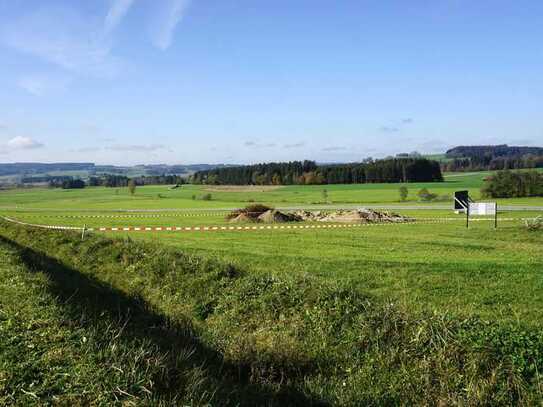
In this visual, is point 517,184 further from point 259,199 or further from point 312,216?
point 259,199

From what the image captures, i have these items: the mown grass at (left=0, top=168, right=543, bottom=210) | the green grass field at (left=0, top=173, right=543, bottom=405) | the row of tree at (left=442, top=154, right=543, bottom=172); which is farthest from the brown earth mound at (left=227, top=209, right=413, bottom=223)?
the row of tree at (left=442, top=154, right=543, bottom=172)

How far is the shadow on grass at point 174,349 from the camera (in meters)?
4.77

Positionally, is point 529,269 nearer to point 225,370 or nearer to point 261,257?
point 261,257

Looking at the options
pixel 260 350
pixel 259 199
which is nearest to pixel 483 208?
pixel 260 350

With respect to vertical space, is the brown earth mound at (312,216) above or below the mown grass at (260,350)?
below

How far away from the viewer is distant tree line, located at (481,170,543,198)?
6900 centimetres

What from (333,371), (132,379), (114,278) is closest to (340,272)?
(114,278)

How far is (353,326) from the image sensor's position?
22.5ft

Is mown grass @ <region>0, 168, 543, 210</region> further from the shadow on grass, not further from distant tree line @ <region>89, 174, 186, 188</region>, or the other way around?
the shadow on grass

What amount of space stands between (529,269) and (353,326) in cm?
776

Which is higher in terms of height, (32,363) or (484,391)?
(32,363)

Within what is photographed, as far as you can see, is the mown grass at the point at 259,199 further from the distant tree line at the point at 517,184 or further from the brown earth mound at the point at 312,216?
the brown earth mound at the point at 312,216

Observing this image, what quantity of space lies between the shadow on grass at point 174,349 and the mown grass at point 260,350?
0.07ft

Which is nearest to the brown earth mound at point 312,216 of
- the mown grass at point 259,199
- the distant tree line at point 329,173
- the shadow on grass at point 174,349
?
the mown grass at point 259,199
